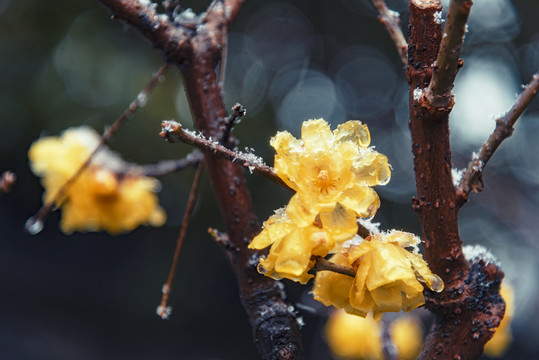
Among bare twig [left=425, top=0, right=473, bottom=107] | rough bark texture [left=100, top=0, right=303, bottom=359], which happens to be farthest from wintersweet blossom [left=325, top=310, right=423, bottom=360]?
bare twig [left=425, top=0, right=473, bottom=107]

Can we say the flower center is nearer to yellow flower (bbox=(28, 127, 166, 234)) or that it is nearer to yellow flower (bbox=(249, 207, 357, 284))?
yellow flower (bbox=(249, 207, 357, 284))

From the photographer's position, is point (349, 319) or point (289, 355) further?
point (349, 319)

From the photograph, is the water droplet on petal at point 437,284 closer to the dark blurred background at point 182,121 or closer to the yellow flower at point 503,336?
the yellow flower at point 503,336

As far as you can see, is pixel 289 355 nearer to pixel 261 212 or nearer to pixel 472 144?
pixel 472 144

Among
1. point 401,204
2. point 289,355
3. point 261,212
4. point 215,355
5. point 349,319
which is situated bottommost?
point 215,355

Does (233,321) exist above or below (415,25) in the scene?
below

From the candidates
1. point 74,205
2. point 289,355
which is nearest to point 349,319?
point 74,205

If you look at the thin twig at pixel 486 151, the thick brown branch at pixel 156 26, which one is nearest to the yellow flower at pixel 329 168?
the thin twig at pixel 486 151
